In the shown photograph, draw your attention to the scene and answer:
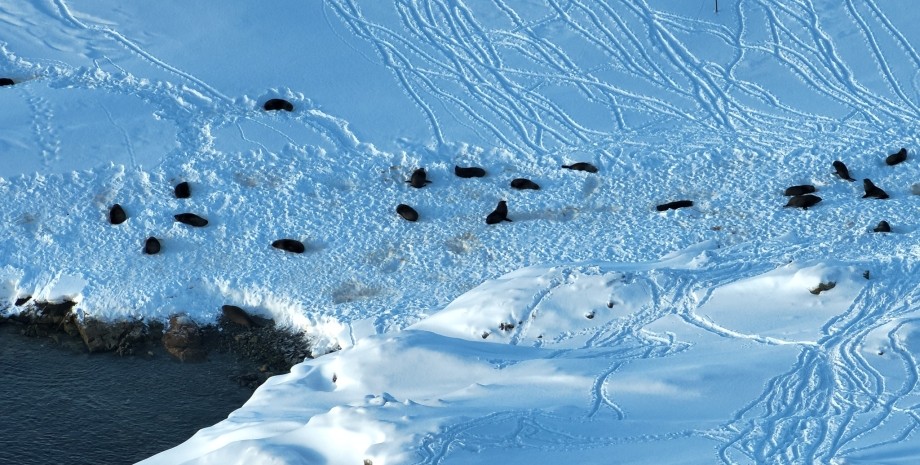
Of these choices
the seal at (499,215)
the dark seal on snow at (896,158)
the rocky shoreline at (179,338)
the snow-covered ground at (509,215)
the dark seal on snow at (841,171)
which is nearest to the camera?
the snow-covered ground at (509,215)

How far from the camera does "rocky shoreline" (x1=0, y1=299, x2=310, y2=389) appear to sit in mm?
14750

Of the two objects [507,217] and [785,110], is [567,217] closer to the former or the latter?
[507,217]

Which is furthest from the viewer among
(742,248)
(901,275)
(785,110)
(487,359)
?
(785,110)

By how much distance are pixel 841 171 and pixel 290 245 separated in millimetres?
6958

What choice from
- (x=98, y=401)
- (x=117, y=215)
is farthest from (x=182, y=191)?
(x=98, y=401)

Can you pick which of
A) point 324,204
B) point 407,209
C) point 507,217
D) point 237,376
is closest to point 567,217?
point 507,217

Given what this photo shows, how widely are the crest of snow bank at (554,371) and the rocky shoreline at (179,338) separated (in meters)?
0.78

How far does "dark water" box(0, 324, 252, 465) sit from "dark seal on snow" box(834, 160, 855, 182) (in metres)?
7.84

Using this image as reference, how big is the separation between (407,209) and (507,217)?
1253 millimetres

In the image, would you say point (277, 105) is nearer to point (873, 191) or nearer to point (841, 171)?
point (841, 171)

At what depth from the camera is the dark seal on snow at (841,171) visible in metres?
16.3

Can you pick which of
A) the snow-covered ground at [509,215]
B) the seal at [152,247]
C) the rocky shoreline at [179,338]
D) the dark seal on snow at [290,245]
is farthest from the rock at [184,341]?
the dark seal on snow at [290,245]

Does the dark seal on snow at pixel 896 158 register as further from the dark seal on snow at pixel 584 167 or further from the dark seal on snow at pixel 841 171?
the dark seal on snow at pixel 584 167

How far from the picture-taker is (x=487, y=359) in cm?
1326
